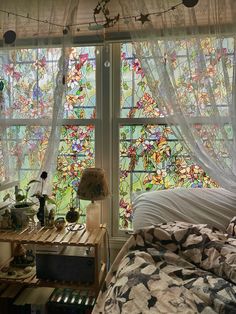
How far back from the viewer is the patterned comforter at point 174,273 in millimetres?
1140

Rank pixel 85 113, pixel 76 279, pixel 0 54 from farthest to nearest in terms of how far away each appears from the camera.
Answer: pixel 85 113 → pixel 0 54 → pixel 76 279

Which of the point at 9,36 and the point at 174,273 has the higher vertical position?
the point at 9,36

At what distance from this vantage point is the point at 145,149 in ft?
7.45

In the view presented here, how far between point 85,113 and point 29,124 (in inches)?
17.0

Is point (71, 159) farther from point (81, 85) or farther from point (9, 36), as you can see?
point (9, 36)

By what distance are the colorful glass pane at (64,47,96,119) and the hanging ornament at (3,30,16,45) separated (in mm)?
421

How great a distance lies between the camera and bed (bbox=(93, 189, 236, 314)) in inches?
45.2

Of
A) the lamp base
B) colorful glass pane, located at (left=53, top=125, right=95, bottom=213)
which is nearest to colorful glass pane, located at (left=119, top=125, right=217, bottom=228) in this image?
colorful glass pane, located at (left=53, top=125, right=95, bottom=213)

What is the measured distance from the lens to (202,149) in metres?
1.91

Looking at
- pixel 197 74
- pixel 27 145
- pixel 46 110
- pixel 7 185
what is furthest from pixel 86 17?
pixel 7 185

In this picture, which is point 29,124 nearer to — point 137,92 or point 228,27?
point 137,92

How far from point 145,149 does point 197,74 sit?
67 cm

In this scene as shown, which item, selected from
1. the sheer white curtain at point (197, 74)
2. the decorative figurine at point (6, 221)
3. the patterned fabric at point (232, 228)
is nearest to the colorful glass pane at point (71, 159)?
the decorative figurine at point (6, 221)

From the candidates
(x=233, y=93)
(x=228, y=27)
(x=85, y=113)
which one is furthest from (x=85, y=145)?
(x=228, y=27)
